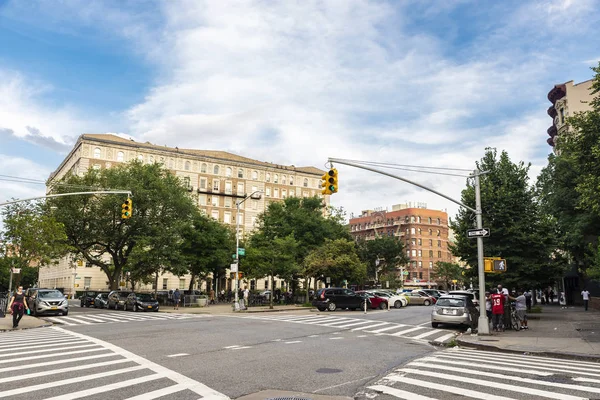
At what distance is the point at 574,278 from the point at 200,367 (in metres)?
53.4

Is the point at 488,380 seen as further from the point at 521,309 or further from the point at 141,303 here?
the point at 141,303

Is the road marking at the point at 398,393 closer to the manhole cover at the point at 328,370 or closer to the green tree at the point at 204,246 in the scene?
the manhole cover at the point at 328,370

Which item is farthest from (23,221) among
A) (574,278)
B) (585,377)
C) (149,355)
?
(574,278)

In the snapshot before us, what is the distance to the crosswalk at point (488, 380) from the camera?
766 cm

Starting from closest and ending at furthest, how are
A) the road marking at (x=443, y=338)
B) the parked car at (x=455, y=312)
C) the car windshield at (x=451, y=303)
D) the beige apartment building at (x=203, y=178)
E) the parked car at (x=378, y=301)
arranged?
the road marking at (x=443, y=338), the parked car at (x=455, y=312), the car windshield at (x=451, y=303), the parked car at (x=378, y=301), the beige apartment building at (x=203, y=178)

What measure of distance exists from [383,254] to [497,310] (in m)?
64.1

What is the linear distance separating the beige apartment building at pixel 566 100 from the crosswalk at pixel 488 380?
42601 millimetres

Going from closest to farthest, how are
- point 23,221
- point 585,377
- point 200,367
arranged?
point 585,377, point 200,367, point 23,221

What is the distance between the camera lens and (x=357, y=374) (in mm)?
9633

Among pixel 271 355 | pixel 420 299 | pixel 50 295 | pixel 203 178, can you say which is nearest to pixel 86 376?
pixel 271 355

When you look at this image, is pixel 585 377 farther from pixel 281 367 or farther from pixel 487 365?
pixel 281 367

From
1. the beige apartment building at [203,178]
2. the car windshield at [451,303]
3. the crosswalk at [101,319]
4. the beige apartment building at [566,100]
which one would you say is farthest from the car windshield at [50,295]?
the beige apartment building at [566,100]

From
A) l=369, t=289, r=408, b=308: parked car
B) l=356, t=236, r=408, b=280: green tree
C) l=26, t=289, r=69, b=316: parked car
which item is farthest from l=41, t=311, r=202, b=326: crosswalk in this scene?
l=356, t=236, r=408, b=280: green tree

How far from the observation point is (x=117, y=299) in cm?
3769
